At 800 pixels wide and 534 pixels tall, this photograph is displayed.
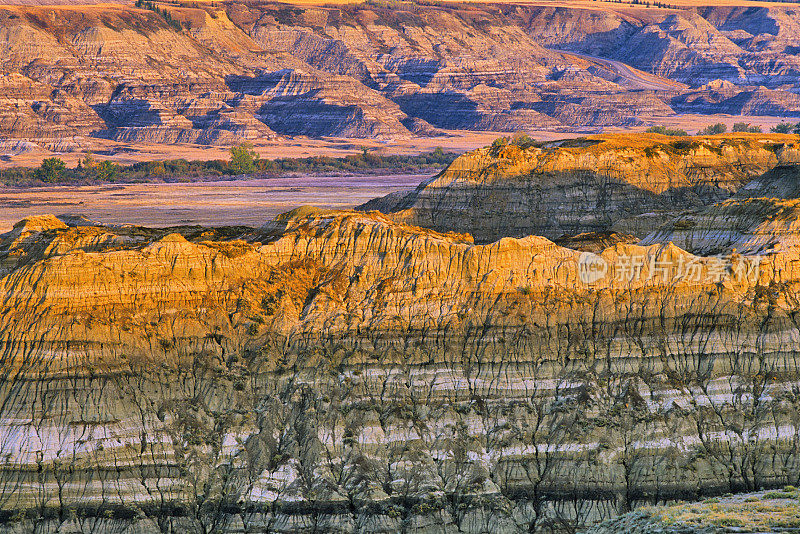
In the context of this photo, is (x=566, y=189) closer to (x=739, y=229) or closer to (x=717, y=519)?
(x=739, y=229)

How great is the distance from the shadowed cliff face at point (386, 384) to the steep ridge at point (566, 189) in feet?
155

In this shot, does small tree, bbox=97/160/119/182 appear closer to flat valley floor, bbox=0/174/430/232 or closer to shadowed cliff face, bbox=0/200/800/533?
flat valley floor, bbox=0/174/430/232

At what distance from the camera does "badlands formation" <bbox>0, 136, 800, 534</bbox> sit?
1559 inches

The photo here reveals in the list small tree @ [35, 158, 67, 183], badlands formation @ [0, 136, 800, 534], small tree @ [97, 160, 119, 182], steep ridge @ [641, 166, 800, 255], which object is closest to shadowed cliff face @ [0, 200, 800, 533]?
badlands formation @ [0, 136, 800, 534]

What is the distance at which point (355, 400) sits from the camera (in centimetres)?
4188

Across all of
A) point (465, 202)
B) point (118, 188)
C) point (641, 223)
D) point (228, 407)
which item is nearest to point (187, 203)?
point (118, 188)

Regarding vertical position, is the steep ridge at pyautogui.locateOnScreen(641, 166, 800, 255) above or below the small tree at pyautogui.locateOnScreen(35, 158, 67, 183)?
above

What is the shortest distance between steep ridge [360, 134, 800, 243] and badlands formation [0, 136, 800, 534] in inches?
1855

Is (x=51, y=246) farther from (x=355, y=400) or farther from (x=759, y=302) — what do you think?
(x=759, y=302)
